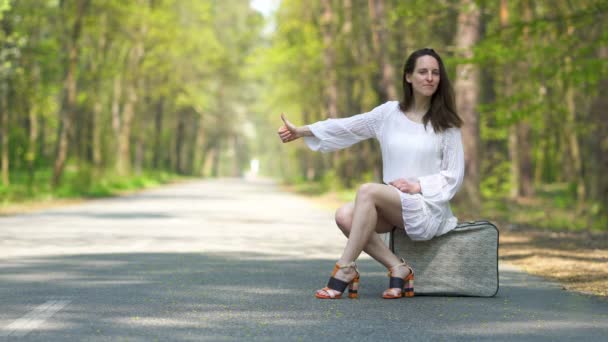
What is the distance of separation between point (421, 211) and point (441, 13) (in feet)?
41.0

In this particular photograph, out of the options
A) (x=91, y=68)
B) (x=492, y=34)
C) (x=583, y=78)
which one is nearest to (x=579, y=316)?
(x=583, y=78)

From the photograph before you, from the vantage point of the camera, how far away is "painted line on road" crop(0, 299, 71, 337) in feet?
17.9

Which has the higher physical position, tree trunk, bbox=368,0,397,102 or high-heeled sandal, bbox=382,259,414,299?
tree trunk, bbox=368,0,397,102

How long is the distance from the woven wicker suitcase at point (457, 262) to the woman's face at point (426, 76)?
44.8 inches

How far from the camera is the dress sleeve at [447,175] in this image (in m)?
7.14

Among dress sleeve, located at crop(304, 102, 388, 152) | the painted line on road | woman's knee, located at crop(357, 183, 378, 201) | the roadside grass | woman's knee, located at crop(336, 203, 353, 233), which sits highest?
dress sleeve, located at crop(304, 102, 388, 152)

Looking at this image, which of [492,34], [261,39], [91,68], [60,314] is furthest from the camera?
[261,39]

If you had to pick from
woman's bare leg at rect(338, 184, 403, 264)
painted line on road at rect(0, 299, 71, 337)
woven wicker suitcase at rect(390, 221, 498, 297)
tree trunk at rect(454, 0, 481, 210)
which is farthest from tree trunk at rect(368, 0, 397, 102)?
painted line on road at rect(0, 299, 71, 337)

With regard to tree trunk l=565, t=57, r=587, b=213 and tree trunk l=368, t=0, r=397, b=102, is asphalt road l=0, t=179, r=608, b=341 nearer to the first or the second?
tree trunk l=565, t=57, r=587, b=213

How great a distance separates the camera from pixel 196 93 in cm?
5712

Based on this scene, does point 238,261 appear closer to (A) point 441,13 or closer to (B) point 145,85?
(A) point 441,13

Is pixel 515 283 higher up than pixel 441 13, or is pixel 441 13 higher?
pixel 441 13

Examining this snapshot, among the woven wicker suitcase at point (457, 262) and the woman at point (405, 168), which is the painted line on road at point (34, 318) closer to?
the woman at point (405, 168)

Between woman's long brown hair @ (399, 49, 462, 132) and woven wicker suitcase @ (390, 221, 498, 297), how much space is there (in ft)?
2.77
